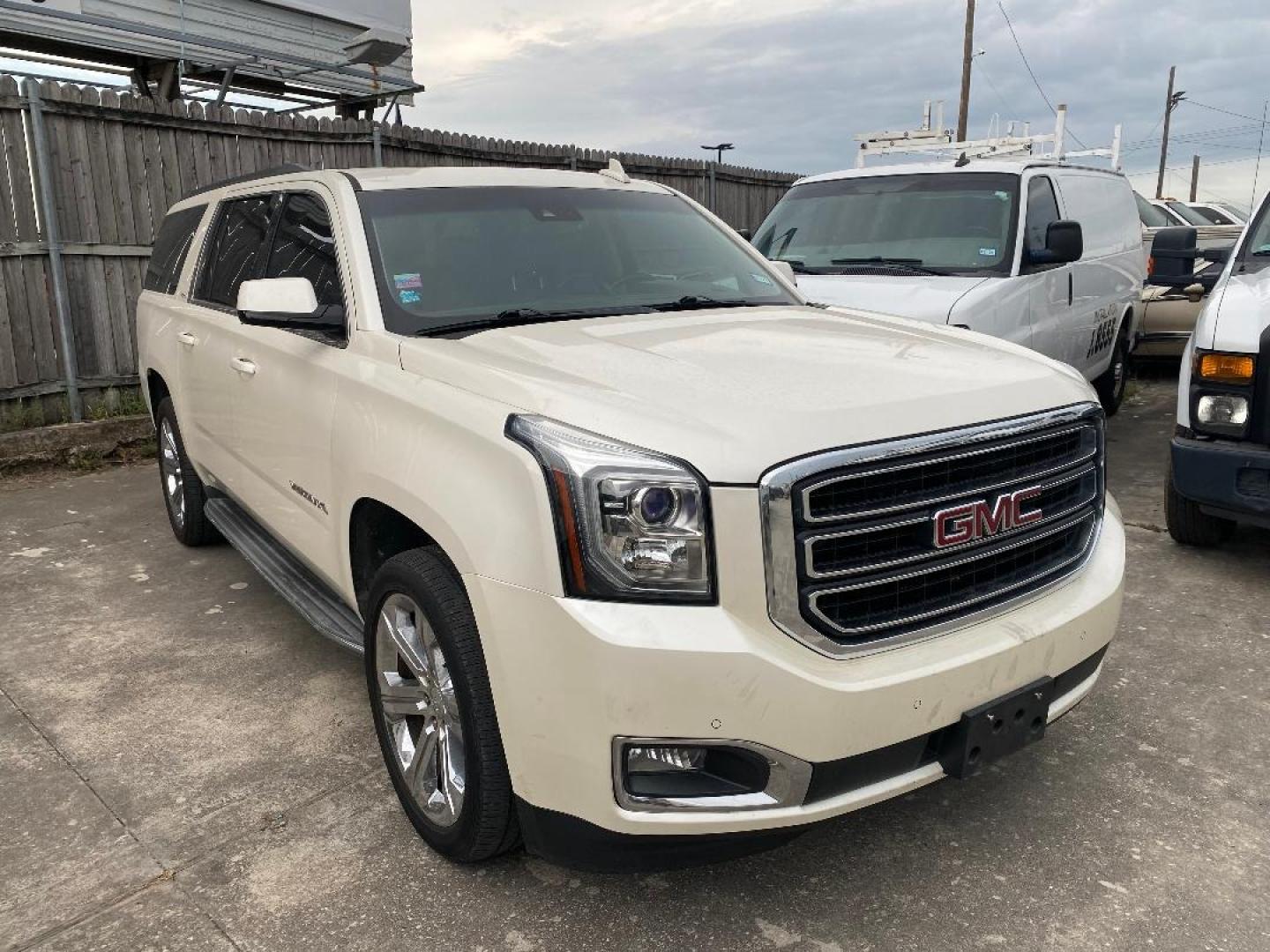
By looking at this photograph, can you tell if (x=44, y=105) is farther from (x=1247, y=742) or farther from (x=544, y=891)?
(x=1247, y=742)

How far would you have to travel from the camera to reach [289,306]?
3.07 m

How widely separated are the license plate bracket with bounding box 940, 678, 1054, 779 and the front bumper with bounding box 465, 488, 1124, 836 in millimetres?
51

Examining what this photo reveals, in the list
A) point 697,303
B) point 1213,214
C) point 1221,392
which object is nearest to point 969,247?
point 1221,392

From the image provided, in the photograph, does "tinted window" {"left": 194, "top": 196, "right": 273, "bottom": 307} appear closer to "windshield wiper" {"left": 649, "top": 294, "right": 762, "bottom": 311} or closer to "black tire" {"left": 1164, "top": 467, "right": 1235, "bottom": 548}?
"windshield wiper" {"left": 649, "top": 294, "right": 762, "bottom": 311}

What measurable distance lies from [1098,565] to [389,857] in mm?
2132

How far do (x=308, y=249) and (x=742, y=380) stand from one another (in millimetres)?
1940

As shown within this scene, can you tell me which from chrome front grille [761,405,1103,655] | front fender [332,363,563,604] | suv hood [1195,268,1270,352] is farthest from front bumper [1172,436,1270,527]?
front fender [332,363,563,604]

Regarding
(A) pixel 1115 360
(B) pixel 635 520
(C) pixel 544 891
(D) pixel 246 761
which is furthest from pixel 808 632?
(A) pixel 1115 360

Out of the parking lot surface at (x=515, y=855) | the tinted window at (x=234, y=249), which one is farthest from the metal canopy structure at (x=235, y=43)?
the parking lot surface at (x=515, y=855)

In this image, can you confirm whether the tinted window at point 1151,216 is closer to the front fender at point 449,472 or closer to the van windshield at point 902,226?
the van windshield at point 902,226

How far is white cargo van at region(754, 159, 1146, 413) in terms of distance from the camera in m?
5.81

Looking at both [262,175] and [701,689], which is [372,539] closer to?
[701,689]

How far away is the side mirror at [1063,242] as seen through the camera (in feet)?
19.6

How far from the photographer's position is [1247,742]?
10.8 ft
